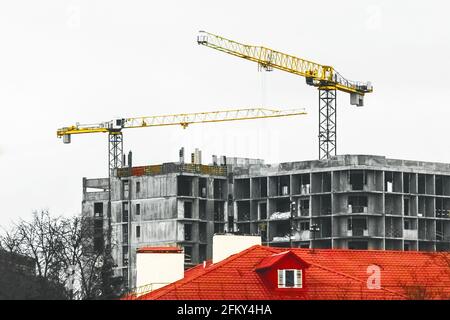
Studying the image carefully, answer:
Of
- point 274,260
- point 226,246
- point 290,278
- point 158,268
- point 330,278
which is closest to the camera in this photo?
point 290,278

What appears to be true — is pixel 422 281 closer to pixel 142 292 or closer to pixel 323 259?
pixel 323 259

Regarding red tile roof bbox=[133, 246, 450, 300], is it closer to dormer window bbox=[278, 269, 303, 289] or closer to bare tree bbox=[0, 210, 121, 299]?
dormer window bbox=[278, 269, 303, 289]

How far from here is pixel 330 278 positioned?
89375 mm

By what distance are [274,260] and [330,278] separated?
119 inches

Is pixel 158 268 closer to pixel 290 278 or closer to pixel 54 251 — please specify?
pixel 290 278

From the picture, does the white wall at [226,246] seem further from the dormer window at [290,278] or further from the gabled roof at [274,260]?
the dormer window at [290,278]

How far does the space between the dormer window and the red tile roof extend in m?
0.46

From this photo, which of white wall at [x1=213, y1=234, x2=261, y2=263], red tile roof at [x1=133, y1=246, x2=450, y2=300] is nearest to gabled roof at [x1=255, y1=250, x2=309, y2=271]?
red tile roof at [x1=133, y1=246, x2=450, y2=300]

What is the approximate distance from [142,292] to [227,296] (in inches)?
291

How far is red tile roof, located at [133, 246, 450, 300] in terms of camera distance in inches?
3342

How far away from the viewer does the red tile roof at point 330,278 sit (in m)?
84.9

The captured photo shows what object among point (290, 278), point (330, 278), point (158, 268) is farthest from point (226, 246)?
point (290, 278)


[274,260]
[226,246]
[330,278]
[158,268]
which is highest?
[226,246]

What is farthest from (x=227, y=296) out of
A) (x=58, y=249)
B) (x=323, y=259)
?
(x=58, y=249)
